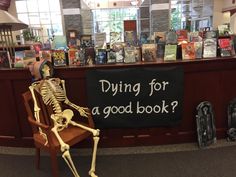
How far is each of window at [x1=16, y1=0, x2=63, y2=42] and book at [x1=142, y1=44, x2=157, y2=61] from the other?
6178 millimetres

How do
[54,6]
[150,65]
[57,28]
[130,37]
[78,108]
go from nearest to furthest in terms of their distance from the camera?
[78,108]
[150,65]
[130,37]
[54,6]
[57,28]

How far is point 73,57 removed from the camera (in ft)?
8.25

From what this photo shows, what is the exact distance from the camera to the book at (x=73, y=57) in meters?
2.51

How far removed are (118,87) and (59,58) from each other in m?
0.74

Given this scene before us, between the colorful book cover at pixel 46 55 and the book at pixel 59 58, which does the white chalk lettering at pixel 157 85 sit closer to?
the book at pixel 59 58

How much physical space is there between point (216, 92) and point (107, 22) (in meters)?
5.92

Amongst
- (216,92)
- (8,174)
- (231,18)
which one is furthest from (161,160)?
(231,18)

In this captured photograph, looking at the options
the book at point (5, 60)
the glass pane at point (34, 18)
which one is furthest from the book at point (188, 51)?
the glass pane at point (34, 18)

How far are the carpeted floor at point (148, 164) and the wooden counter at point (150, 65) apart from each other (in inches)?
7.8

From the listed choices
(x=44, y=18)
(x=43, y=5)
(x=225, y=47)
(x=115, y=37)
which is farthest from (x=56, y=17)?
(x=225, y=47)

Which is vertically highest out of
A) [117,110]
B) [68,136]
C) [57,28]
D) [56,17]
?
[56,17]

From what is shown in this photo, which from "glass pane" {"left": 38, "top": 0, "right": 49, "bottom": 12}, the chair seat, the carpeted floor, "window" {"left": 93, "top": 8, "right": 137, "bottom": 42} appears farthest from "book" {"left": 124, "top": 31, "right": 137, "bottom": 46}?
"glass pane" {"left": 38, "top": 0, "right": 49, "bottom": 12}

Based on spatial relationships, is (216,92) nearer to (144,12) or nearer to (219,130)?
(219,130)

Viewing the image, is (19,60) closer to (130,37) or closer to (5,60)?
(5,60)
